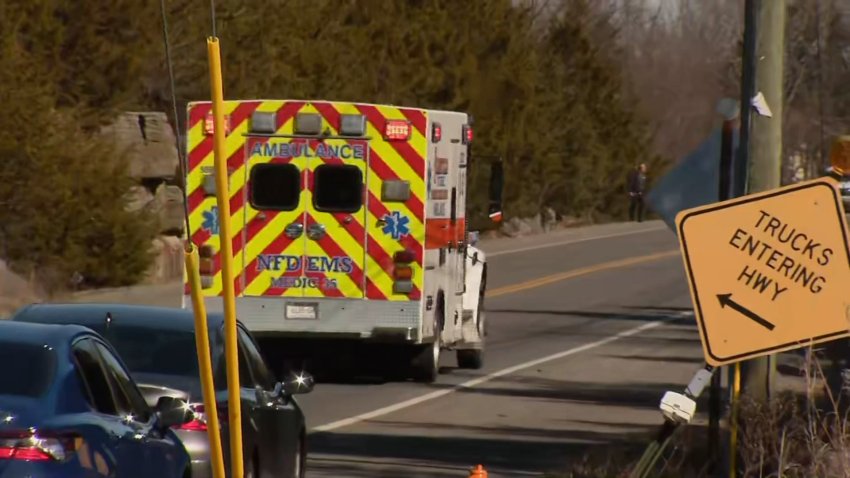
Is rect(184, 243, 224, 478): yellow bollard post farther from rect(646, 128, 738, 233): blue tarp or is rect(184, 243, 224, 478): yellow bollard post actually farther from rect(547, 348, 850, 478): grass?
rect(646, 128, 738, 233): blue tarp

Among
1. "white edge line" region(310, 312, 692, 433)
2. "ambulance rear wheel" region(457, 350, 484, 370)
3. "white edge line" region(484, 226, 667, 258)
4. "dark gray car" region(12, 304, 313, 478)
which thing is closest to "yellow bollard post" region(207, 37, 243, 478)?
"dark gray car" region(12, 304, 313, 478)

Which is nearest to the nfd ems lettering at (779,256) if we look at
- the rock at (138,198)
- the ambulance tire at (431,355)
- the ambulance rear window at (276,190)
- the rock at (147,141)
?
the ambulance rear window at (276,190)

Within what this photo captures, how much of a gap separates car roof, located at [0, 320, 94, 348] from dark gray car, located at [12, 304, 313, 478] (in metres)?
2.19

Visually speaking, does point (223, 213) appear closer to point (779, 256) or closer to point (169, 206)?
point (779, 256)

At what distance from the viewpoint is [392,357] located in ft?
65.3

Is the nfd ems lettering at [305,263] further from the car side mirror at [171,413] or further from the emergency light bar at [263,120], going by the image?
the car side mirror at [171,413]

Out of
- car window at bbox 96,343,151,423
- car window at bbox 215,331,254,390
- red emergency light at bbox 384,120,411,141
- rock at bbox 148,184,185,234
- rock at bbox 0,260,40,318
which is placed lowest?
rock at bbox 0,260,40,318

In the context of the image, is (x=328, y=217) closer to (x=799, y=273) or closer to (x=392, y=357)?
(x=392, y=357)

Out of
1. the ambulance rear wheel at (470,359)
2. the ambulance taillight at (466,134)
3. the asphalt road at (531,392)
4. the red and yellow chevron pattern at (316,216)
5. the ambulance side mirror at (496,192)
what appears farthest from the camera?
the ambulance rear wheel at (470,359)

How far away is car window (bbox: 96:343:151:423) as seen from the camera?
24.0 ft

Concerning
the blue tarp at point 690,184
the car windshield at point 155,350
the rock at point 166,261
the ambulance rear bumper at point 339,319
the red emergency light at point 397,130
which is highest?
the blue tarp at point 690,184

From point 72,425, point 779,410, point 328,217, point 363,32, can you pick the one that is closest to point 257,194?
point 328,217

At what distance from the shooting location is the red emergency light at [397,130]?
59.7ft

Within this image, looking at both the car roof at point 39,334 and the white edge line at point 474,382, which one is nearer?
the car roof at point 39,334
